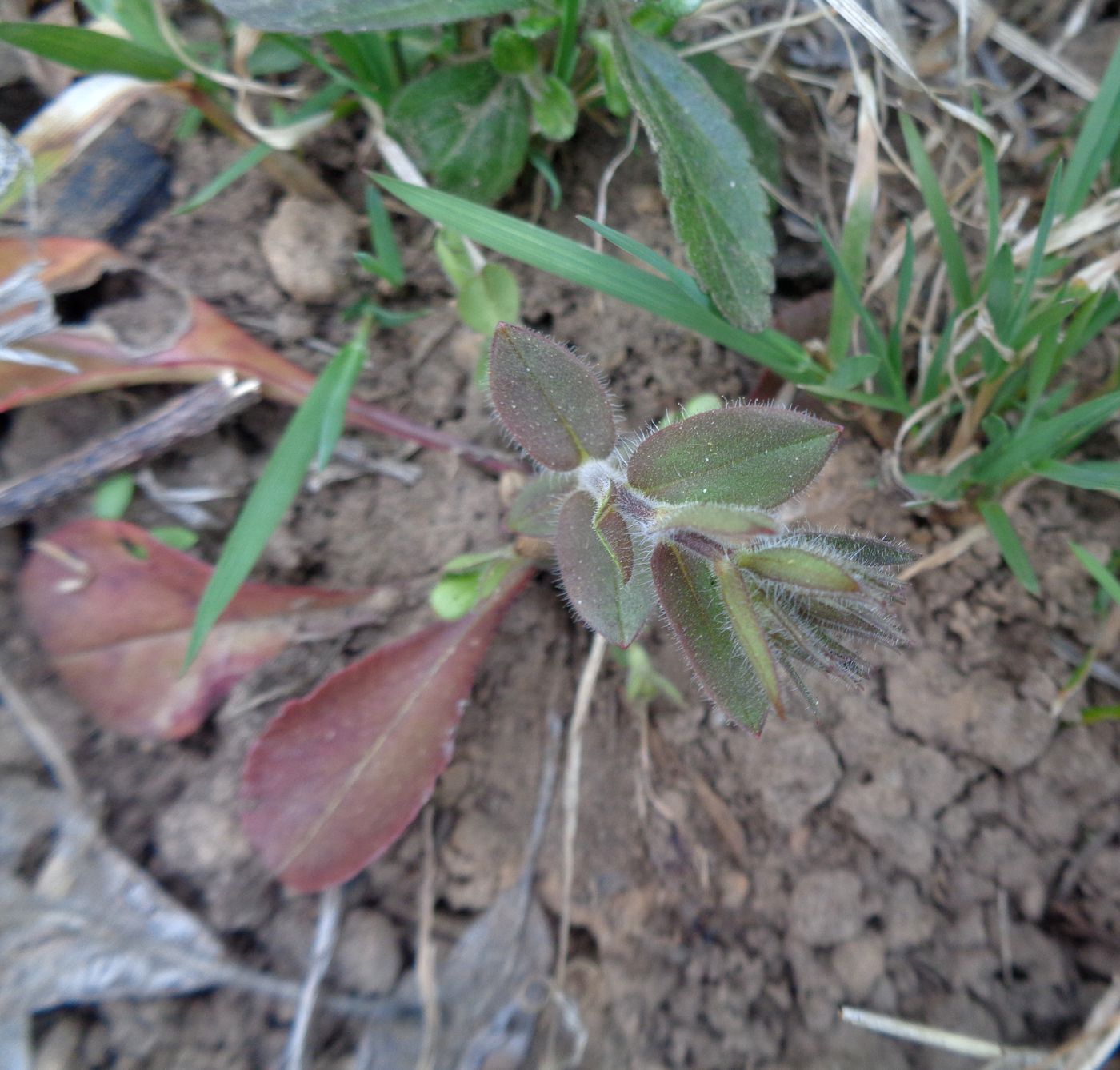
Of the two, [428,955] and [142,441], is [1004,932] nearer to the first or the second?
[428,955]

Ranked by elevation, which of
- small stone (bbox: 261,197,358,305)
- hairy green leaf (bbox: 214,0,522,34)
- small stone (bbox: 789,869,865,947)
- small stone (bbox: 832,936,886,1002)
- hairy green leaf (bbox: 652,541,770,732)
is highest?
hairy green leaf (bbox: 214,0,522,34)

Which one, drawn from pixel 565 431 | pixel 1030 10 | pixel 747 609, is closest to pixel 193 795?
pixel 565 431

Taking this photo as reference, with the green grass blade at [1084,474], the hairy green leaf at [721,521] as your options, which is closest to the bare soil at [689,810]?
the green grass blade at [1084,474]

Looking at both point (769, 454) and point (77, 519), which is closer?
point (769, 454)

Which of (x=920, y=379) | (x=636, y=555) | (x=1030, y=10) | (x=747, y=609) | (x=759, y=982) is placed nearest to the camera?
(x=747, y=609)

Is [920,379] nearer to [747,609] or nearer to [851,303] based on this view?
[851,303]

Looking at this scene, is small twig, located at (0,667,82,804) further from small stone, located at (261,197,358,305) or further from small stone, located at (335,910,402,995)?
small stone, located at (261,197,358,305)

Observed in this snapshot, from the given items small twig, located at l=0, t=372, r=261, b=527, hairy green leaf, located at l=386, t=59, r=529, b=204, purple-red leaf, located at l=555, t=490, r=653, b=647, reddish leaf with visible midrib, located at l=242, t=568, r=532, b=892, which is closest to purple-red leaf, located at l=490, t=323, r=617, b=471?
purple-red leaf, located at l=555, t=490, r=653, b=647

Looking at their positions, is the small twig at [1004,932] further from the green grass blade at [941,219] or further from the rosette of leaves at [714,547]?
the green grass blade at [941,219]
